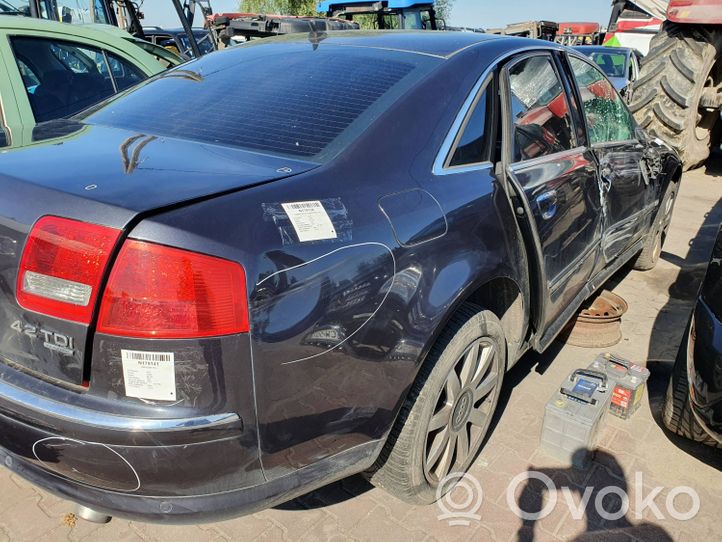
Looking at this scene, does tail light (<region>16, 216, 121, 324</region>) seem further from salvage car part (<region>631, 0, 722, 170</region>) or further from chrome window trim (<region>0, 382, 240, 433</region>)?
salvage car part (<region>631, 0, 722, 170</region>)

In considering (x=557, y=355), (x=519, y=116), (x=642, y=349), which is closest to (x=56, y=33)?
(x=519, y=116)

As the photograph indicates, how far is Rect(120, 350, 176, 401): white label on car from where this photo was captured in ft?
4.50

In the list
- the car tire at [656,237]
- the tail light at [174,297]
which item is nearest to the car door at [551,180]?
the tail light at [174,297]

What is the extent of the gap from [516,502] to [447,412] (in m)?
0.52

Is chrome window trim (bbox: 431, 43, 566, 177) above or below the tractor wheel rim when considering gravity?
above

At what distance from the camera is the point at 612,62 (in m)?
10.2

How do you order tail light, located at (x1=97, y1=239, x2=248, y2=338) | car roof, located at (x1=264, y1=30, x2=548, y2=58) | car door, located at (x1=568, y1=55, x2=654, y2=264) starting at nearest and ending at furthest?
tail light, located at (x1=97, y1=239, x2=248, y2=338)
car roof, located at (x1=264, y1=30, x2=548, y2=58)
car door, located at (x1=568, y1=55, x2=654, y2=264)

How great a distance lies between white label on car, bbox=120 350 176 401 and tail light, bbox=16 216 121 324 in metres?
0.15

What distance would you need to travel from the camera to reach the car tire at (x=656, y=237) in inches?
174

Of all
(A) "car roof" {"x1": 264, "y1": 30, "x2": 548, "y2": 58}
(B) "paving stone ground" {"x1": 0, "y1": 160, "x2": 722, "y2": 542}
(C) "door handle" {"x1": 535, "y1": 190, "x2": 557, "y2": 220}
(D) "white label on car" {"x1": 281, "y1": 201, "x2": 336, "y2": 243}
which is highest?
(A) "car roof" {"x1": 264, "y1": 30, "x2": 548, "y2": 58}

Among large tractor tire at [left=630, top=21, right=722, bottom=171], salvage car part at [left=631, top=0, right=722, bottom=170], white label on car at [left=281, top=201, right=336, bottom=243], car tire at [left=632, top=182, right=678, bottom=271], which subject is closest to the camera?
white label on car at [left=281, top=201, right=336, bottom=243]

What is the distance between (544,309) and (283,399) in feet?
4.91

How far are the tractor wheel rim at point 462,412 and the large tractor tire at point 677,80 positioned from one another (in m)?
5.52

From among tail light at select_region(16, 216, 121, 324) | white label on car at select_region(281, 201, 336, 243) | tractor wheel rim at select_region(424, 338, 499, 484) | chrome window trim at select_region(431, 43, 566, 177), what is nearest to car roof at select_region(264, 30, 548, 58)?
chrome window trim at select_region(431, 43, 566, 177)
